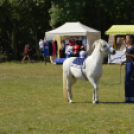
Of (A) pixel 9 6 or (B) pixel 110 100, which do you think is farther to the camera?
(A) pixel 9 6

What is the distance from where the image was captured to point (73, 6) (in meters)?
31.8

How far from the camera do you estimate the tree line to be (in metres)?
32.4

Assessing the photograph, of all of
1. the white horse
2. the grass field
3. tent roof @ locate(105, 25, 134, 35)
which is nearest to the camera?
the grass field

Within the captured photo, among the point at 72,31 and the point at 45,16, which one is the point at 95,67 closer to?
the point at 72,31

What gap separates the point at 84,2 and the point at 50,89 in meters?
18.3

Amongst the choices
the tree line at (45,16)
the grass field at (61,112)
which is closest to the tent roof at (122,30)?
the tree line at (45,16)

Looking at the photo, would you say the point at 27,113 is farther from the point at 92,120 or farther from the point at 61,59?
the point at 61,59

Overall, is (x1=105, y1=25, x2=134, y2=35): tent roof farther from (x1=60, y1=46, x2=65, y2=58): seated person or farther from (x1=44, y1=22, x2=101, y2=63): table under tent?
(x1=60, y1=46, x2=65, y2=58): seated person

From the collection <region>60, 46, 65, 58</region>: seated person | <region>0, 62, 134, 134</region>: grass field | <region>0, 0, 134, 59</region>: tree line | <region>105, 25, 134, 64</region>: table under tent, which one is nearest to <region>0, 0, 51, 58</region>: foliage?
<region>0, 0, 134, 59</region>: tree line

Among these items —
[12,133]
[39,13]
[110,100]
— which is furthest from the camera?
[39,13]

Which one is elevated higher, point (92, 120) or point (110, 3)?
point (110, 3)

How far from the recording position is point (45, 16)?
37938mm

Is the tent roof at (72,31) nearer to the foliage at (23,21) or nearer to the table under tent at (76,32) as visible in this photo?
the table under tent at (76,32)

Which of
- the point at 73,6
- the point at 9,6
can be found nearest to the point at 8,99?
the point at 73,6
